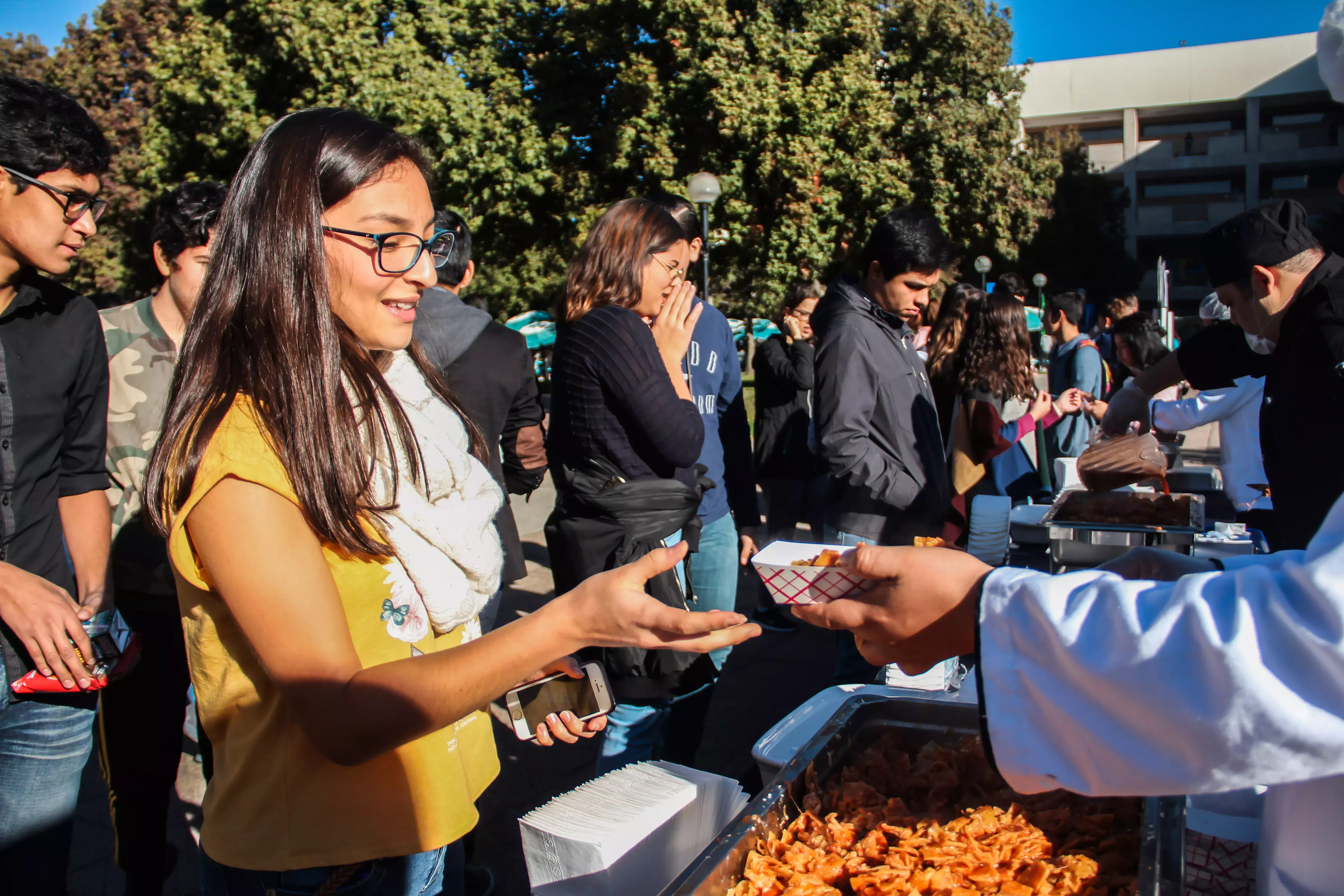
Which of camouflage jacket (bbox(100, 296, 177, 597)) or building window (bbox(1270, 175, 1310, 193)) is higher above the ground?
building window (bbox(1270, 175, 1310, 193))

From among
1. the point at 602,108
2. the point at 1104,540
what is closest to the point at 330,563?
the point at 1104,540

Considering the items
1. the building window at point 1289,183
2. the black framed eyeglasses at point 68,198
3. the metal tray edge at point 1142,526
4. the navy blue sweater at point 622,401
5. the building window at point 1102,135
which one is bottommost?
the metal tray edge at point 1142,526

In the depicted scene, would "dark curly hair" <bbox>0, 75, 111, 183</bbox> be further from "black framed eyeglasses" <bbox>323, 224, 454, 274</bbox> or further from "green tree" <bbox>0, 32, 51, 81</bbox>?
"green tree" <bbox>0, 32, 51, 81</bbox>

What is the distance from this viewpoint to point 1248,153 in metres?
42.4

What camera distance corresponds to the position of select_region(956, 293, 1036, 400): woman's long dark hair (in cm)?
454

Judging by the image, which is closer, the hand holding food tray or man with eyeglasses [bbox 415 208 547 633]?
the hand holding food tray

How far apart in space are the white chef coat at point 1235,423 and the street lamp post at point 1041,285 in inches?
808

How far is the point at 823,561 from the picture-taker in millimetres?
1413

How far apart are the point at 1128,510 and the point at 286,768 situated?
10.8ft

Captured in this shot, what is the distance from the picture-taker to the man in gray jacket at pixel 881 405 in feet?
10.7

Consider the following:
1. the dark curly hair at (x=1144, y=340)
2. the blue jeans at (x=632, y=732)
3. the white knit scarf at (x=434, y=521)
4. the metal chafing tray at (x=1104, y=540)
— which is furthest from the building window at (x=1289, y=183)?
the white knit scarf at (x=434, y=521)

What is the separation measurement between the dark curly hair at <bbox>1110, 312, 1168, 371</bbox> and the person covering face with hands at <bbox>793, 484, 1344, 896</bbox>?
22.7ft

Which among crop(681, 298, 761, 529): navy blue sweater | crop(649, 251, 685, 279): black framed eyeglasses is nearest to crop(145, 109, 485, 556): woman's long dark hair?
crop(649, 251, 685, 279): black framed eyeglasses

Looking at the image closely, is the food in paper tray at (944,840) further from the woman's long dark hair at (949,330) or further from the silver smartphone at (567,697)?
the woman's long dark hair at (949,330)
